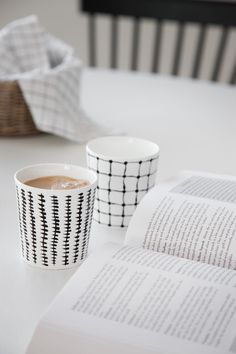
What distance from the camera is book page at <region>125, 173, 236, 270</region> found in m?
0.64

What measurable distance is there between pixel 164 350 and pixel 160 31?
154cm

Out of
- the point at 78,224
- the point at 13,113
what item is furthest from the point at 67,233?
the point at 13,113

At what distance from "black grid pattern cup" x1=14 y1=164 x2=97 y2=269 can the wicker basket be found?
0.41m

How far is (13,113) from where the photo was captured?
3.45 feet

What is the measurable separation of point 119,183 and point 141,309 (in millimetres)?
233

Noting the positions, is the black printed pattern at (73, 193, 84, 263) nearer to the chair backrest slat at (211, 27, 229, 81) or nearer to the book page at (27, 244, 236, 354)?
the book page at (27, 244, 236, 354)

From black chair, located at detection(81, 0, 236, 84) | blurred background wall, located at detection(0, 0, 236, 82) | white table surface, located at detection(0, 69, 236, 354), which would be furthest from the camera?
blurred background wall, located at detection(0, 0, 236, 82)

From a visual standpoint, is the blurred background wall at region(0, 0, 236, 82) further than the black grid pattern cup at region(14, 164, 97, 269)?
Yes

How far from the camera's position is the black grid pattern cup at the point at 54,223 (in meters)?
0.61

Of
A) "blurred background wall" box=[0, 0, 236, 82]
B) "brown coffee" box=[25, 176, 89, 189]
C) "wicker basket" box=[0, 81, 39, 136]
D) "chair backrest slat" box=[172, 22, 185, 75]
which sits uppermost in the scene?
"brown coffee" box=[25, 176, 89, 189]

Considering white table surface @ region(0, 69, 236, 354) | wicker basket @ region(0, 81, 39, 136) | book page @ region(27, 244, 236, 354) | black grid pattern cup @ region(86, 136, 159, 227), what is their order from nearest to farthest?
book page @ region(27, 244, 236, 354) < white table surface @ region(0, 69, 236, 354) < black grid pattern cup @ region(86, 136, 159, 227) < wicker basket @ region(0, 81, 39, 136)

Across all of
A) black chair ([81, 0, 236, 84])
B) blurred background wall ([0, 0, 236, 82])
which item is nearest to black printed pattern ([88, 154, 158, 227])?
black chair ([81, 0, 236, 84])

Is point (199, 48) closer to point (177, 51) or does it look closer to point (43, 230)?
point (177, 51)

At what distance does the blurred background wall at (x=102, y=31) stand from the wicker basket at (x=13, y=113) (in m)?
1.87
